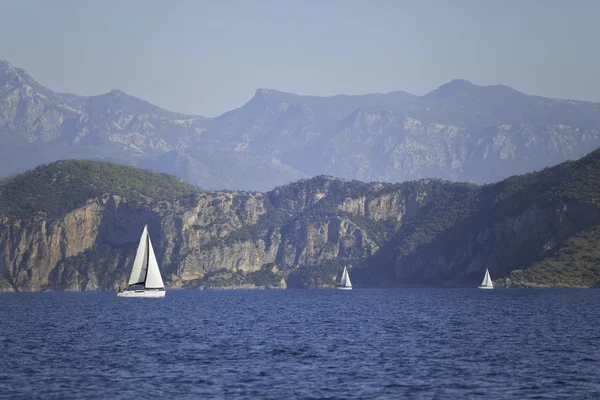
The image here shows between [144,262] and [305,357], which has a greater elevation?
[144,262]

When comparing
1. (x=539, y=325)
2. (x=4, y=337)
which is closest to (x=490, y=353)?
(x=539, y=325)

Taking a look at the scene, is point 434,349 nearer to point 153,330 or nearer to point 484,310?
point 153,330

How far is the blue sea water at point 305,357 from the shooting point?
211 ft

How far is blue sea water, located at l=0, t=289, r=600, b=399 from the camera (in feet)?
211

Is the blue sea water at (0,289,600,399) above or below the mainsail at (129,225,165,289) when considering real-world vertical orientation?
below

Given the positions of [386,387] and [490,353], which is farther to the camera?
[490,353]

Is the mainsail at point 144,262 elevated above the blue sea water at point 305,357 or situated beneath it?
elevated above

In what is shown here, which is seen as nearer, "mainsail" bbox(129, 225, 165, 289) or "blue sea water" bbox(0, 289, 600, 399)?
"blue sea water" bbox(0, 289, 600, 399)

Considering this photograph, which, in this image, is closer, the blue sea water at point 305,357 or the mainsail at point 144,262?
the blue sea water at point 305,357

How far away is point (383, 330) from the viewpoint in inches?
4277

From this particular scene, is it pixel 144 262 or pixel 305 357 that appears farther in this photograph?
pixel 144 262

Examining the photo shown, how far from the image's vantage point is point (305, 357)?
3206 inches

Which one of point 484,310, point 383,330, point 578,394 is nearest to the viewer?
point 578,394

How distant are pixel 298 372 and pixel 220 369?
643 cm
